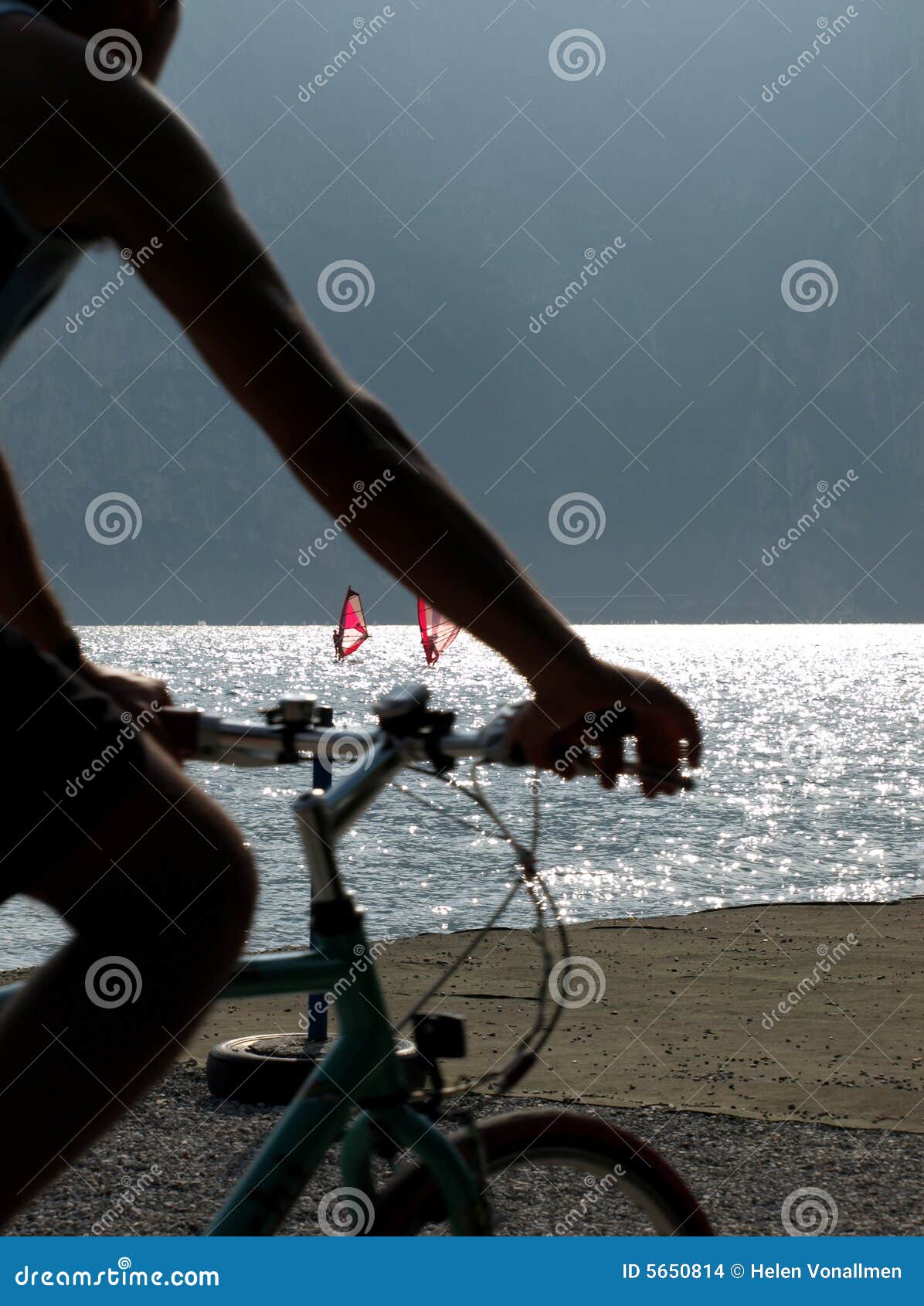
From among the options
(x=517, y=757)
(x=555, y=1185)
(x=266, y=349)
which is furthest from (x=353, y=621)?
(x=266, y=349)

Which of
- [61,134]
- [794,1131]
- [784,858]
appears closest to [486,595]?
[61,134]

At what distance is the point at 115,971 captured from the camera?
3.66ft

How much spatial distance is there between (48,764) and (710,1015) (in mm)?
7300

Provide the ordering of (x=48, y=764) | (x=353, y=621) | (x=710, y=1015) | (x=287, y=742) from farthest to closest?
(x=353, y=621) < (x=710, y=1015) < (x=287, y=742) < (x=48, y=764)

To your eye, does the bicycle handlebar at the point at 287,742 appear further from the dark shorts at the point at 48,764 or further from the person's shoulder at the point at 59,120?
the person's shoulder at the point at 59,120

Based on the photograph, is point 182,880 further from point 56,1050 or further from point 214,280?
point 214,280

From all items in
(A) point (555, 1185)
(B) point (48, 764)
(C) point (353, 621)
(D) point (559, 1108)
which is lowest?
(C) point (353, 621)

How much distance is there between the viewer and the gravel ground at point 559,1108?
4.05 meters

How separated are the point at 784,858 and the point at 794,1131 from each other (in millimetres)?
20865

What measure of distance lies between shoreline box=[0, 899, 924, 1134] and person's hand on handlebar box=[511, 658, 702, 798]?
15.0 feet

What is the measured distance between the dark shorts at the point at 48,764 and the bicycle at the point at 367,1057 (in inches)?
12.1

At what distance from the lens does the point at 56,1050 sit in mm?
1099

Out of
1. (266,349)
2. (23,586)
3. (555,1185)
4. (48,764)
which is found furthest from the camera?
(555,1185)

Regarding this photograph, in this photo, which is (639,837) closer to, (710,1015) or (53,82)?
(710,1015)
